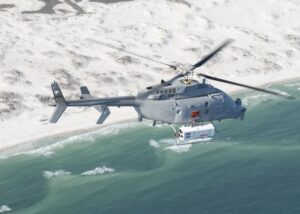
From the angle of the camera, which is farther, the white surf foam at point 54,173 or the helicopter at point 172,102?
the white surf foam at point 54,173

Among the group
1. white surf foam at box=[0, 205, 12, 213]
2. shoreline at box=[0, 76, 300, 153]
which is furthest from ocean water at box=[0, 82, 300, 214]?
shoreline at box=[0, 76, 300, 153]

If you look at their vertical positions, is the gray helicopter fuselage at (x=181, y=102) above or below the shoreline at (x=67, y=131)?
above

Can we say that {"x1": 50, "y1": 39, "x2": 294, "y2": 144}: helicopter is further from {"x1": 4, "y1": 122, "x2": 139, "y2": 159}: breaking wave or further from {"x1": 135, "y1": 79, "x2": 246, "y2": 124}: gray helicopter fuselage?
{"x1": 4, "y1": 122, "x2": 139, "y2": 159}: breaking wave

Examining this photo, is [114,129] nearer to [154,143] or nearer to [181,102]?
[154,143]

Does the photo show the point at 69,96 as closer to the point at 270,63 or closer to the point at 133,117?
the point at 133,117

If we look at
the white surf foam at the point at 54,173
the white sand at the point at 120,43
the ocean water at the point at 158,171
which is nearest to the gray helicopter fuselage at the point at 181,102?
the ocean water at the point at 158,171

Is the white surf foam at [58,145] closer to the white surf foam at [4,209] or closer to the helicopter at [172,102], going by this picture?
the white surf foam at [4,209]

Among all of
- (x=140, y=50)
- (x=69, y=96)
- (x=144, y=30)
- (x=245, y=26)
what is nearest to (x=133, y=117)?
(x=69, y=96)
